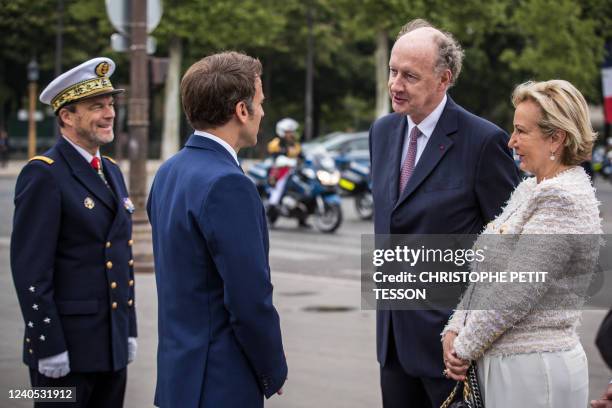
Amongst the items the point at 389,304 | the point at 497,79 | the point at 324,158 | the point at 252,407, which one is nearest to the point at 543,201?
the point at 389,304

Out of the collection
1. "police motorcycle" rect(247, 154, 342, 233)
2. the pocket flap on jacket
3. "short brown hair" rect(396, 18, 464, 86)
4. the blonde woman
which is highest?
"short brown hair" rect(396, 18, 464, 86)

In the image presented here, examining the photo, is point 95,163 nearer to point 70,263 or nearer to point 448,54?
point 70,263

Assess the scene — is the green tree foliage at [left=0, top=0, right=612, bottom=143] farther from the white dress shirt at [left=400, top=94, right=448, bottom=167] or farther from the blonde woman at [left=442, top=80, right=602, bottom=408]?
the blonde woman at [left=442, top=80, right=602, bottom=408]

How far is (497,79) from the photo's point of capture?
5241 centimetres

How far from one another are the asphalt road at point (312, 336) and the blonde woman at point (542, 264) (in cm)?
302

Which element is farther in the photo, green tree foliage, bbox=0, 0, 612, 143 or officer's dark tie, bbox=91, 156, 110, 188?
green tree foliage, bbox=0, 0, 612, 143

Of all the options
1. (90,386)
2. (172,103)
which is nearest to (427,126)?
(90,386)

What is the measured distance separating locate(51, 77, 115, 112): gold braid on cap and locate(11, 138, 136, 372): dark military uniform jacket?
16cm

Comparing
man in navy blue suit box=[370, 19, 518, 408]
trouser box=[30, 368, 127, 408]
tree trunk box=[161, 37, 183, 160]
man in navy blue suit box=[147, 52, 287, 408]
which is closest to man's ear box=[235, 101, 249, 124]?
man in navy blue suit box=[147, 52, 287, 408]

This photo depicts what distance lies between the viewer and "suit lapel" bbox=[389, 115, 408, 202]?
3.77 meters

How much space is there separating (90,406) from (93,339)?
33 centimetres

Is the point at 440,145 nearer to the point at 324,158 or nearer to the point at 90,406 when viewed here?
the point at 90,406

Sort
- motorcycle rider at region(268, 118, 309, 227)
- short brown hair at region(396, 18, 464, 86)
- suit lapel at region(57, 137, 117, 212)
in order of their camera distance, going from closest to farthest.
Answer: short brown hair at region(396, 18, 464, 86)
suit lapel at region(57, 137, 117, 212)
motorcycle rider at region(268, 118, 309, 227)

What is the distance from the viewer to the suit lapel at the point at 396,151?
12.4 ft
